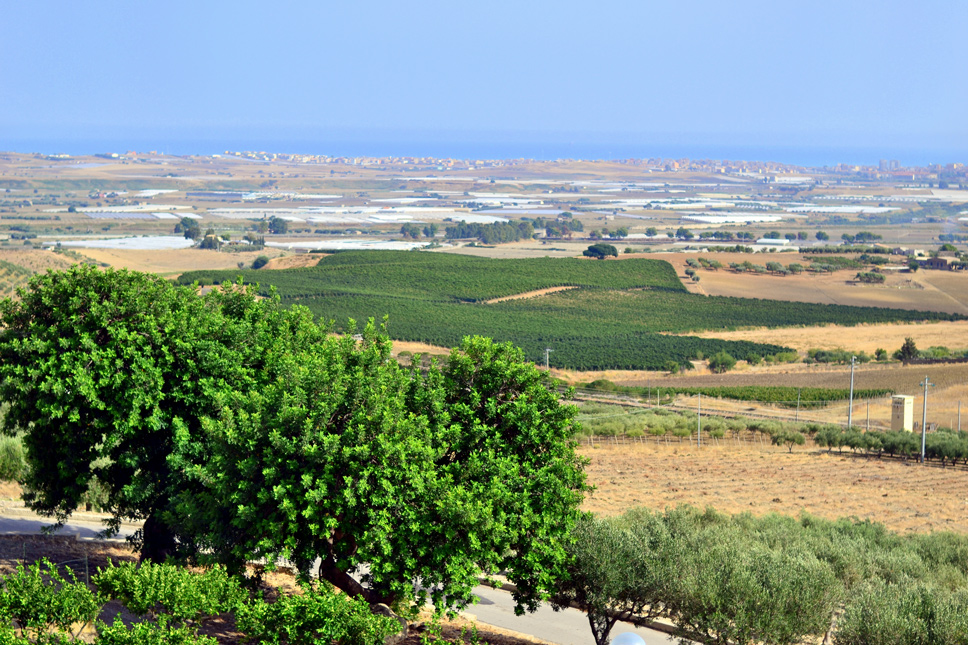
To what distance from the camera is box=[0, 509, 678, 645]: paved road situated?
18391 millimetres

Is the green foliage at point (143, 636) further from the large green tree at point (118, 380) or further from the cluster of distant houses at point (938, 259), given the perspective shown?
the cluster of distant houses at point (938, 259)

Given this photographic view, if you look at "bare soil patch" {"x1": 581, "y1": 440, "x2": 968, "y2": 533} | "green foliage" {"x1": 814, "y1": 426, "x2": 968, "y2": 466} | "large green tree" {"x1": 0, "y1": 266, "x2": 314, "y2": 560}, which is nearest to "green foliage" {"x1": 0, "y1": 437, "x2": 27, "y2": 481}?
"large green tree" {"x1": 0, "y1": 266, "x2": 314, "y2": 560}

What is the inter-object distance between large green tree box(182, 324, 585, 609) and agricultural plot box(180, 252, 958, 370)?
5056cm

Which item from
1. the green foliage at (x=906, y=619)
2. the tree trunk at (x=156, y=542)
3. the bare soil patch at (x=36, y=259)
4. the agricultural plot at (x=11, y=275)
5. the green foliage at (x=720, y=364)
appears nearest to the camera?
the green foliage at (x=906, y=619)

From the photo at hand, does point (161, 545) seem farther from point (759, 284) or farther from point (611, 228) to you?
point (611, 228)

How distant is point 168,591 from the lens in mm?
12438

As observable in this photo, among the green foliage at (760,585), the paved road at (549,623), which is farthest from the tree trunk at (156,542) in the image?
the green foliage at (760,585)

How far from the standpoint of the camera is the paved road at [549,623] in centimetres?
1831

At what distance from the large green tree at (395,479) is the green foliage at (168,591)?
1.10 metres

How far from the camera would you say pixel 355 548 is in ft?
49.2

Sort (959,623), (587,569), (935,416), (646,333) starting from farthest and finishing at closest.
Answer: (646,333)
(935,416)
(587,569)
(959,623)

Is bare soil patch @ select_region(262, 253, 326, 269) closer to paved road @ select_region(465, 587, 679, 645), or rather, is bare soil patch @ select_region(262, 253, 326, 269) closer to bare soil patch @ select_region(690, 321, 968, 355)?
bare soil patch @ select_region(690, 321, 968, 355)

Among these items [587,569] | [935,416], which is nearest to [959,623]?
[587,569]

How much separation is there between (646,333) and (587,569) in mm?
65110
